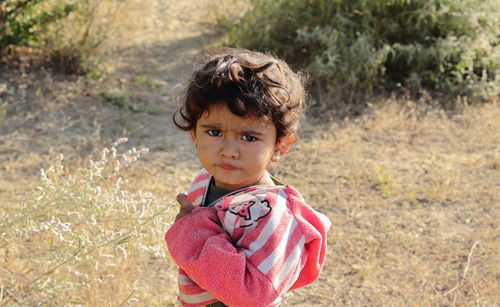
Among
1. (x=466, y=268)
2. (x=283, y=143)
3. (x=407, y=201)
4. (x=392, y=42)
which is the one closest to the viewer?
(x=283, y=143)

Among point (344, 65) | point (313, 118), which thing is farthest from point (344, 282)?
point (344, 65)

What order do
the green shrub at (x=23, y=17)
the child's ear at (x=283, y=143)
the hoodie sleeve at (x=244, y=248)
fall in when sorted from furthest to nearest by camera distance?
the green shrub at (x=23, y=17) → the child's ear at (x=283, y=143) → the hoodie sleeve at (x=244, y=248)

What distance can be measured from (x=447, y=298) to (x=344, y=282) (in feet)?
1.78

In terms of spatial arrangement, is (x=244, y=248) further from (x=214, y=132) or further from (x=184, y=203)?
(x=214, y=132)

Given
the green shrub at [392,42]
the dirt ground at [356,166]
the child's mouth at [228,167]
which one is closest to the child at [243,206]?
the child's mouth at [228,167]

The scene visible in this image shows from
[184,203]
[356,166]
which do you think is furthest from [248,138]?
[356,166]

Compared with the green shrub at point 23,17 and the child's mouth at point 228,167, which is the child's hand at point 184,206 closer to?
the child's mouth at point 228,167

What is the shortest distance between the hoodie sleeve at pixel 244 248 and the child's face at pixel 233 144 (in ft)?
0.29

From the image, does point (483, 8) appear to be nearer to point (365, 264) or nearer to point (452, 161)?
point (452, 161)

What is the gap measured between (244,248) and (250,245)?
3cm

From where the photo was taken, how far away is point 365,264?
375 cm

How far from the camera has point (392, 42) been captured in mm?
6414

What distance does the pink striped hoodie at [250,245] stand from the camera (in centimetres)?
179

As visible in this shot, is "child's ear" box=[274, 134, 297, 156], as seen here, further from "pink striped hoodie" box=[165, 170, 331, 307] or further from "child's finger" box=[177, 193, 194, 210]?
"child's finger" box=[177, 193, 194, 210]
